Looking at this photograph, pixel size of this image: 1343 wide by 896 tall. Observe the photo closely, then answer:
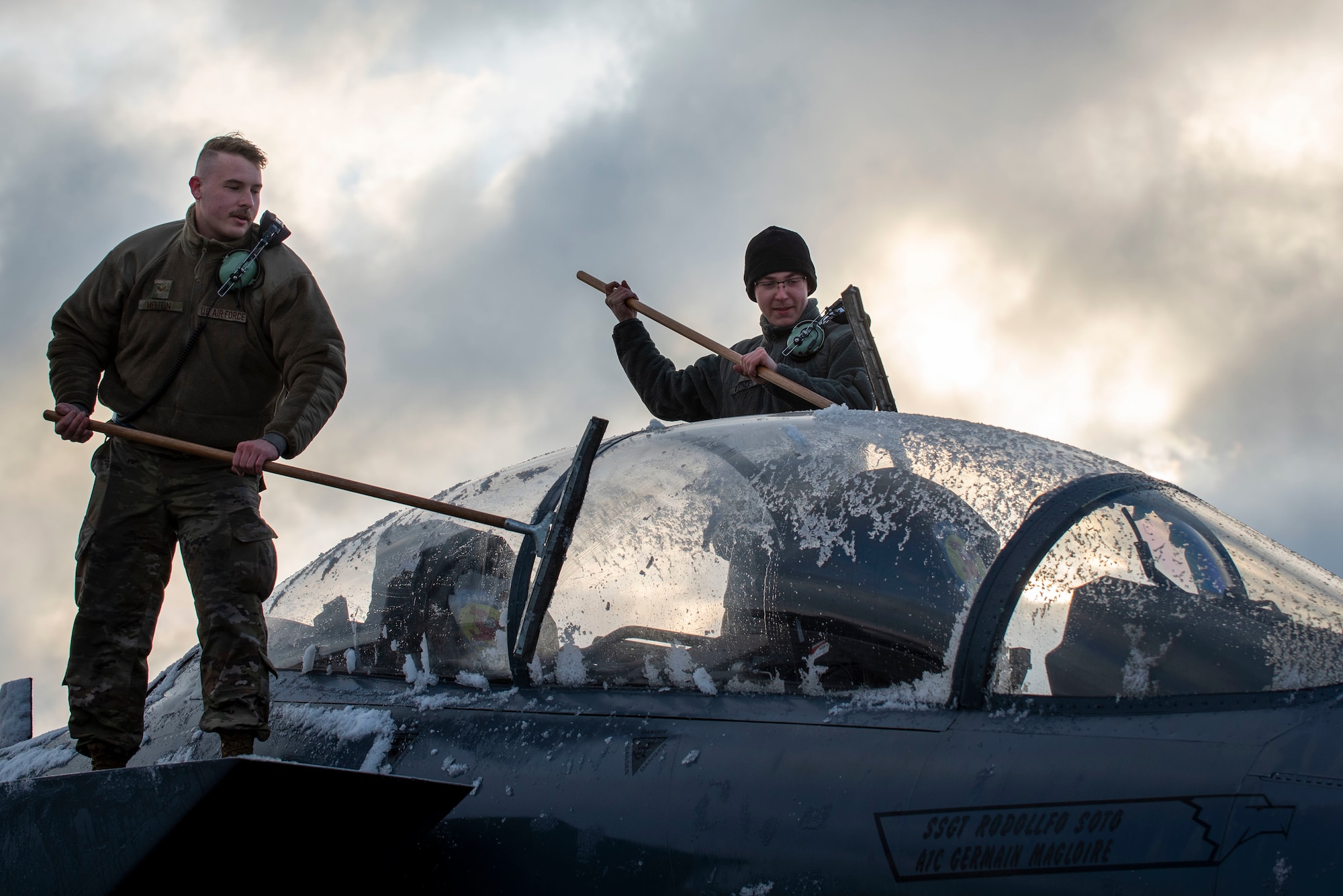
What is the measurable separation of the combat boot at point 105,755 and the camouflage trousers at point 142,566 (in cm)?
2

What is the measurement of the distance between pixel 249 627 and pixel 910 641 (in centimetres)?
204

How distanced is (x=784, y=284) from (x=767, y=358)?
936 mm

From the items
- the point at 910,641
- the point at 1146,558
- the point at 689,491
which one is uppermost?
the point at 689,491

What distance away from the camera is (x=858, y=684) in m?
2.59

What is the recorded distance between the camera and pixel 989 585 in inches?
97.7

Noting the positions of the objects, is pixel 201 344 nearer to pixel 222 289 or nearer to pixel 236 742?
pixel 222 289

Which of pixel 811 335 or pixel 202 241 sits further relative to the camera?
pixel 811 335

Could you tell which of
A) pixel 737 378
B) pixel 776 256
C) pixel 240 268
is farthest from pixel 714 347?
pixel 240 268

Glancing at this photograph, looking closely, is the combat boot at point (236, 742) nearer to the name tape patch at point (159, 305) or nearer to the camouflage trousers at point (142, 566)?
the camouflage trousers at point (142, 566)

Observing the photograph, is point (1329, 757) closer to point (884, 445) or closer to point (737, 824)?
point (737, 824)

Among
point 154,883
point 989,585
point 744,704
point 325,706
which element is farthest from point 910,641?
point 325,706

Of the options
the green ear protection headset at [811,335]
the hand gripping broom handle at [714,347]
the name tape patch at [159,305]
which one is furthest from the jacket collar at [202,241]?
the green ear protection headset at [811,335]

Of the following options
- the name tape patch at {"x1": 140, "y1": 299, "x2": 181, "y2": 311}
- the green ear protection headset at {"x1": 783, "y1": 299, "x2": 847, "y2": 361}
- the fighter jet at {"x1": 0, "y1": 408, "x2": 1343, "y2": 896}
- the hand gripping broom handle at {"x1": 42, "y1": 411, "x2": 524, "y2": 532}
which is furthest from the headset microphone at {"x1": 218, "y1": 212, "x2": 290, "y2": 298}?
the green ear protection headset at {"x1": 783, "y1": 299, "x2": 847, "y2": 361}

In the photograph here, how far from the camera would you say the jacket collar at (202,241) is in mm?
3859
